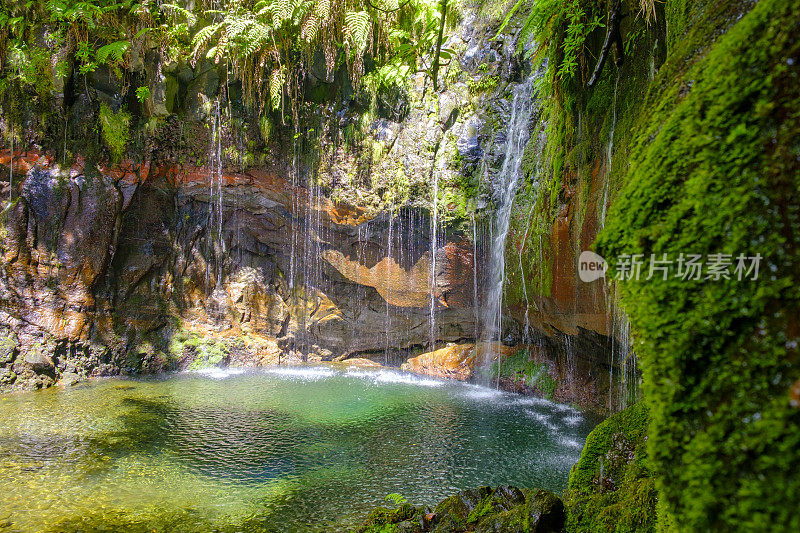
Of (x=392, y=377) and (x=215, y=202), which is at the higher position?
(x=215, y=202)

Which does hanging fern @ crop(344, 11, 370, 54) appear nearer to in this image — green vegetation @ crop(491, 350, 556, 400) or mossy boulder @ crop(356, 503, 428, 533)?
green vegetation @ crop(491, 350, 556, 400)

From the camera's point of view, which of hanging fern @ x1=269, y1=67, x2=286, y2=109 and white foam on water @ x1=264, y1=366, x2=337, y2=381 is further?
white foam on water @ x1=264, y1=366, x2=337, y2=381

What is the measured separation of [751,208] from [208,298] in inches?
439

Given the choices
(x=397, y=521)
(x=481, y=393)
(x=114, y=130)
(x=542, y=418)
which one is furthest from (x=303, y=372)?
(x=397, y=521)

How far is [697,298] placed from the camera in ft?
3.77

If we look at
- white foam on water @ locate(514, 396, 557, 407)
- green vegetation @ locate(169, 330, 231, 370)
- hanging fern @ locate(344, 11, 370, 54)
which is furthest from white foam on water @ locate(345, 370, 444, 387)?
hanging fern @ locate(344, 11, 370, 54)

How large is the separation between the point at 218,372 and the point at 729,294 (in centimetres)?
1023

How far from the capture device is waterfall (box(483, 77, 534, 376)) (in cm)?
786

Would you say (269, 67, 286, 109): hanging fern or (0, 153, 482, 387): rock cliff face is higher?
(269, 67, 286, 109): hanging fern

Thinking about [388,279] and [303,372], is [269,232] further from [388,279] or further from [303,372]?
[303,372]

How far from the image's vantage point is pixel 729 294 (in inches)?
42.6

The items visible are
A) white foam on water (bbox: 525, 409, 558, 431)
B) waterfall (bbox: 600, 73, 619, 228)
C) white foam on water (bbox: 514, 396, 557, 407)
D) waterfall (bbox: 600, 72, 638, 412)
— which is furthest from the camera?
white foam on water (bbox: 514, 396, 557, 407)

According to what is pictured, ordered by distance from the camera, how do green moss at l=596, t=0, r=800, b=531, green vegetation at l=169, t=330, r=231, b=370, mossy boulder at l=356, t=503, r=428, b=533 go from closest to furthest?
green moss at l=596, t=0, r=800, b=531 → mossy boulder at l=356, t=503, r=428, b=533 → green vegetation at l=169, t=330, r=231, b=370

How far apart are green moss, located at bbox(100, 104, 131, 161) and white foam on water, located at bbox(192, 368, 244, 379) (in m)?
4.96
